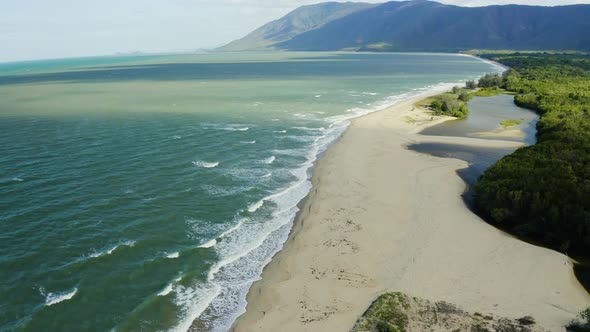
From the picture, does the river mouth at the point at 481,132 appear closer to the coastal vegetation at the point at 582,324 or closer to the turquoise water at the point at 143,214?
the turquoise water at the point at 143,214

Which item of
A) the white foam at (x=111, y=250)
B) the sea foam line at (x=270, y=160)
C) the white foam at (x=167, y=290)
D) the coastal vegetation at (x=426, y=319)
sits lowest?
the coastal vegetation at (x=426, y=319)

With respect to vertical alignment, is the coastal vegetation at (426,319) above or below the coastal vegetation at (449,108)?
below

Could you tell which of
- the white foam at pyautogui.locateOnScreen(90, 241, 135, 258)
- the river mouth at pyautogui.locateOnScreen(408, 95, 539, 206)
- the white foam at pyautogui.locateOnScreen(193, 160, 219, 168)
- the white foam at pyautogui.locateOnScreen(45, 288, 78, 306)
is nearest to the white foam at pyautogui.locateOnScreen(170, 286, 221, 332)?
the white foam at pyautogui.locateOnScreen(45, 288, 78, 306)

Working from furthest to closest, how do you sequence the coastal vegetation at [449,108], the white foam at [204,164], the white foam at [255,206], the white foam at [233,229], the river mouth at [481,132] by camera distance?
1. the coastal vegetation at [449,108]
2. the river mouth at [481,132]
3. the white foam at [204,164]
4. the white foam at [255,206]
5. the white foam at [233,229]

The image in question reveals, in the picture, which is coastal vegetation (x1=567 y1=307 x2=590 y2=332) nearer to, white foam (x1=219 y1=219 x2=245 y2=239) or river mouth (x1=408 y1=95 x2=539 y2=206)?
river mouth (x1=408 y1=95 x2=539 y2=206)

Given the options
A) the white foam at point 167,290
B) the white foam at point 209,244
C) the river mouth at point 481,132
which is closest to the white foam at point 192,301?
the white foam at point 167,290

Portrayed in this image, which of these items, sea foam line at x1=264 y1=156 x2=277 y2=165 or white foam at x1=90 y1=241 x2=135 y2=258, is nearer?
white foam at x1=90 y1=241 x2=135 y2=258
